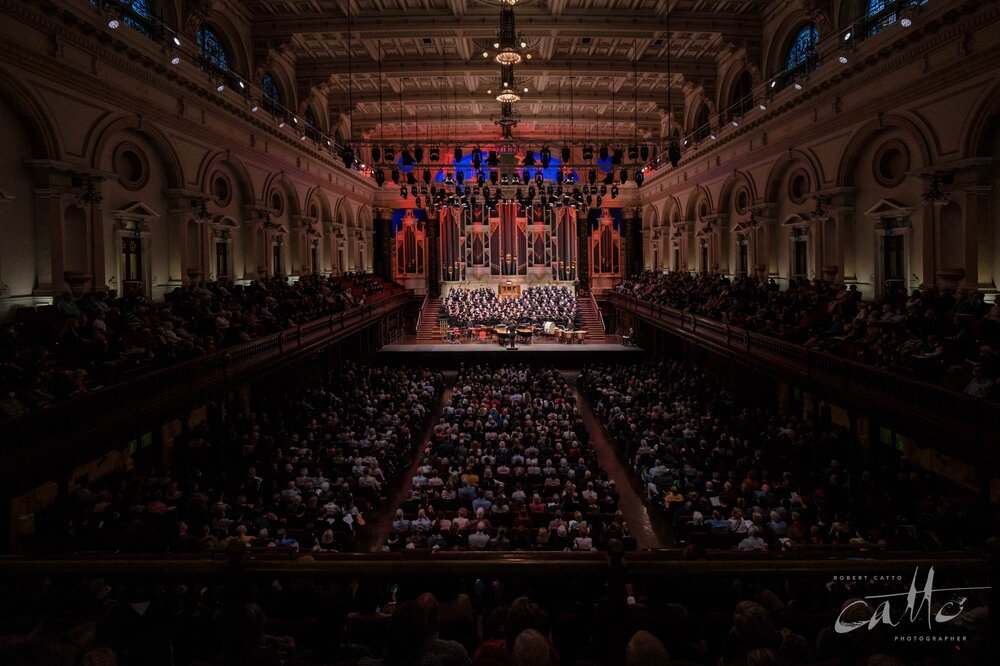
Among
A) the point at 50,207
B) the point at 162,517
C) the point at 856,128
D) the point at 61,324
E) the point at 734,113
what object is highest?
the point at 734,113

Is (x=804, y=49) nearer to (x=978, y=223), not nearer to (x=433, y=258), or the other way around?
(x=978, y=223)

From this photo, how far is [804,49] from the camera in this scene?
18078mm

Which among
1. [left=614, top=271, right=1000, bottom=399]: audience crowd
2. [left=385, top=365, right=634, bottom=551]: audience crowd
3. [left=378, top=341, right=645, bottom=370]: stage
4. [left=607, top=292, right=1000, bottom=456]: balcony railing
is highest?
[left=614, top=271, right=1000, bottom=399]: audience crowd

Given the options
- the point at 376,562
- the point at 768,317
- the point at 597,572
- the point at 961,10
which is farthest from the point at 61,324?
the point at 961,10

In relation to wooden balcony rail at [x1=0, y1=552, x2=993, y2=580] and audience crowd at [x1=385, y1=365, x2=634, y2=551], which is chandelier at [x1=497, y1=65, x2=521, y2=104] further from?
wooden balcony rail at [x1=0, y1=552, x2=993, y2=580]

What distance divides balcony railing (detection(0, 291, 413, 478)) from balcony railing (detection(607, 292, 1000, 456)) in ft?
37.3

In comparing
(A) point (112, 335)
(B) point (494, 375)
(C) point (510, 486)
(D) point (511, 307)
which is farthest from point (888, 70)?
(D) point (511, 307)

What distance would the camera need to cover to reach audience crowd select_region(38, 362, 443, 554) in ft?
26.8

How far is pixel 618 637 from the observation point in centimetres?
280

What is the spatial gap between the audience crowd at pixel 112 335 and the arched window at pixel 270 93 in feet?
23.8

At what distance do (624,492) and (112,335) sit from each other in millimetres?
10577

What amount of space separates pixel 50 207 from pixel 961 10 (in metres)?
17.4

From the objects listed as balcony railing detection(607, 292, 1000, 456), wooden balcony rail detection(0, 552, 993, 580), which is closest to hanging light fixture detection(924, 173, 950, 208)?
balcony railing detection(607, 292, 1000, 456)

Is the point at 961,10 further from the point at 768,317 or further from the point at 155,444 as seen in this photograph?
the point at 155,444
